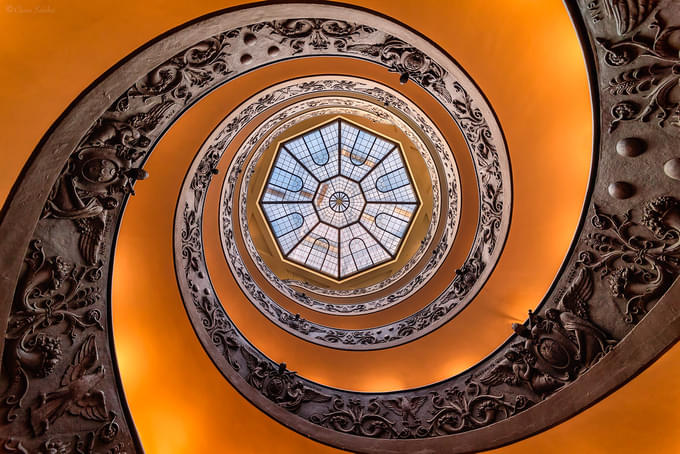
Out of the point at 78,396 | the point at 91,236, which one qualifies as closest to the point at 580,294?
the point at 91,236

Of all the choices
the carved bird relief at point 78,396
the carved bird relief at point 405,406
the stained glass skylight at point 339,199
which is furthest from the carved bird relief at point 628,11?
the stained glass skylight at point 339,199

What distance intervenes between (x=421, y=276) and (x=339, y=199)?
6.01 metres

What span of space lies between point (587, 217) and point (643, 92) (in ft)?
5.68

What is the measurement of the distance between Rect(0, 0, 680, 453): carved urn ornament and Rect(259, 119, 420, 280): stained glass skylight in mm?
4107

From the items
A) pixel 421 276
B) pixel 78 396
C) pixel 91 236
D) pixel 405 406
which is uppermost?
pixel 421 276

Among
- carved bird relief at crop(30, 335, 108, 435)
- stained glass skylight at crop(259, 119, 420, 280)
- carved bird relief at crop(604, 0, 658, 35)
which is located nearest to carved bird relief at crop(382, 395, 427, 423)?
carved bird relief at crop(30, 335, 108, 435)

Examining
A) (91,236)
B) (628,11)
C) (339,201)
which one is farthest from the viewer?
(339,201)

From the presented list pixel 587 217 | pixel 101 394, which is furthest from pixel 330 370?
pixel 587 217

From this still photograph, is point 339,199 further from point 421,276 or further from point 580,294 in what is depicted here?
point 580,294

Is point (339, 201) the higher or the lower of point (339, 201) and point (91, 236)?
the higher

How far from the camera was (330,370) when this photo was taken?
893 cm

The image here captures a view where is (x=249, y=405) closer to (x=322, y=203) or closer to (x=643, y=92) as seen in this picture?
(x=643, y=92)

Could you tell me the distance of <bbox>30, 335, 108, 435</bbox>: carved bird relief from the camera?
410 centimetres

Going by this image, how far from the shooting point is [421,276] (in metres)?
9.91
